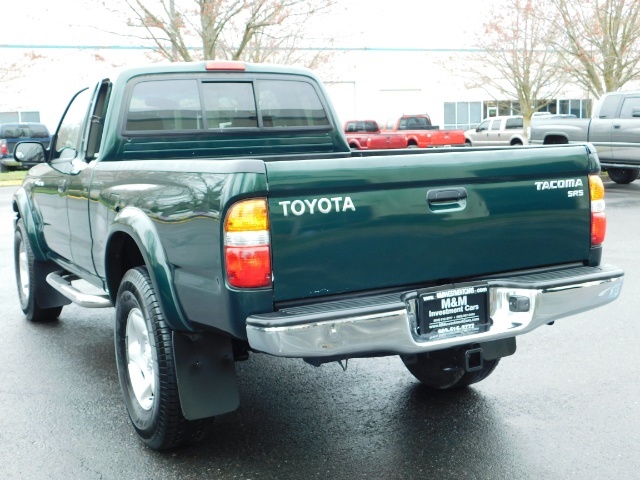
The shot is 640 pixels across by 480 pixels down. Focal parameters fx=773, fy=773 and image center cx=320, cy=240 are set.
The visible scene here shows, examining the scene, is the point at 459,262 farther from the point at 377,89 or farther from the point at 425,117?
the point at 377,89

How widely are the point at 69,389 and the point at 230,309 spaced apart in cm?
231

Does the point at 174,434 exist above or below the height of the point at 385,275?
below

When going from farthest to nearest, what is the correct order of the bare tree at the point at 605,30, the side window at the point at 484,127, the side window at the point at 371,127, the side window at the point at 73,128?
1. the side window at the point at 484,127
2. the side window at the point at 371,127
3. the bare tree at the point at 605,30
4. the side window at the point at 73,128

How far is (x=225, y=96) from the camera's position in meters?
5.39

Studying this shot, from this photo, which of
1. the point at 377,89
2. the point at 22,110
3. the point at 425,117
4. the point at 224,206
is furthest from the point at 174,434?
the point at 377,89

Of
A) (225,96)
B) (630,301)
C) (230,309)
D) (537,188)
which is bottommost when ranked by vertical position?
(630,301)

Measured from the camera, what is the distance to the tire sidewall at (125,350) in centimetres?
380

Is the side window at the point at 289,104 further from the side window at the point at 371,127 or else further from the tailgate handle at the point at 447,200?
the side window at the point at 371,127

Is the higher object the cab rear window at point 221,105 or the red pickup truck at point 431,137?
the cab rear window at point 221,105

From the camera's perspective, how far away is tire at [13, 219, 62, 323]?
6461 mm

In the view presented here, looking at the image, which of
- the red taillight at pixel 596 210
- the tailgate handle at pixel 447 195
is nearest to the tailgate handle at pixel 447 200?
the tailgate handle at pixel 447 195

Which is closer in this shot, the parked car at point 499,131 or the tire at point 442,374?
the tire at point 442,374

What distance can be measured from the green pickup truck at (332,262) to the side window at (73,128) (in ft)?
2.98

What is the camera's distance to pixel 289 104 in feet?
18.6
